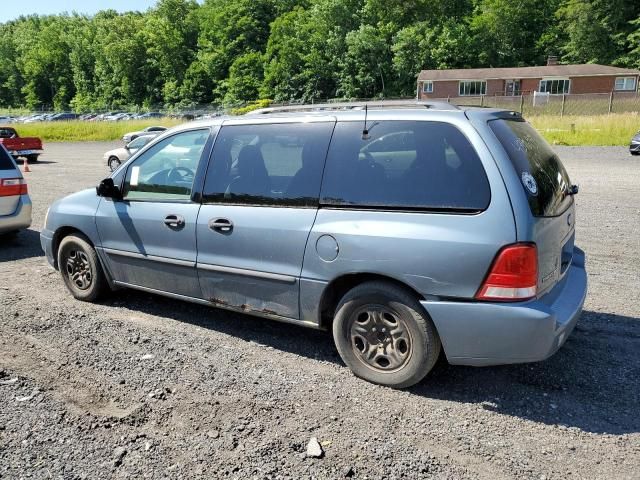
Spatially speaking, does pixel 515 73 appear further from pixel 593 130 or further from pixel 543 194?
pixel 543 194

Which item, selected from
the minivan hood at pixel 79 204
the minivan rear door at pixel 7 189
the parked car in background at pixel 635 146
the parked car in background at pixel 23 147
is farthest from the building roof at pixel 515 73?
the minivan hood at pixel 79 204

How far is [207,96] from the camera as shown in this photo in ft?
290

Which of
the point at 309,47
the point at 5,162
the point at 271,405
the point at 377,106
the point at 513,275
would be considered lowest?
the point at 271,405

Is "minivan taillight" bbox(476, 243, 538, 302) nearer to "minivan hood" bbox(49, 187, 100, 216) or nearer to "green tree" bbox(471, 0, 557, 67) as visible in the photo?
"minivan hood" bbox(49, 187, 100, 216)

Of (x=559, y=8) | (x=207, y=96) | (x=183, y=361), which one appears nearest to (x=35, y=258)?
(x=183, y=361)

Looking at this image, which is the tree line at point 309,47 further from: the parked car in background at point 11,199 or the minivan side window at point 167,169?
the minivan side window at point 167,169

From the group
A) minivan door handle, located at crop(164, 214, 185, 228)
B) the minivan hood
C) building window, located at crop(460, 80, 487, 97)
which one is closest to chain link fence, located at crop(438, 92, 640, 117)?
building window, located at crop(460, 80, 487, 97)

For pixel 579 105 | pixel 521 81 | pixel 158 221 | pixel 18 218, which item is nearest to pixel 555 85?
pixel 521 81

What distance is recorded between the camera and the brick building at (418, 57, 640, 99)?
57.1 meters

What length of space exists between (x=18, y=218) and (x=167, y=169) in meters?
4.54

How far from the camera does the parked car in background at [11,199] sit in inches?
312

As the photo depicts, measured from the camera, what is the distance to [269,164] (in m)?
4.29

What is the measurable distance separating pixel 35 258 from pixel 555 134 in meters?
27.0

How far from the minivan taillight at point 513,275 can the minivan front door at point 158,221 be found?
7.98 ft
